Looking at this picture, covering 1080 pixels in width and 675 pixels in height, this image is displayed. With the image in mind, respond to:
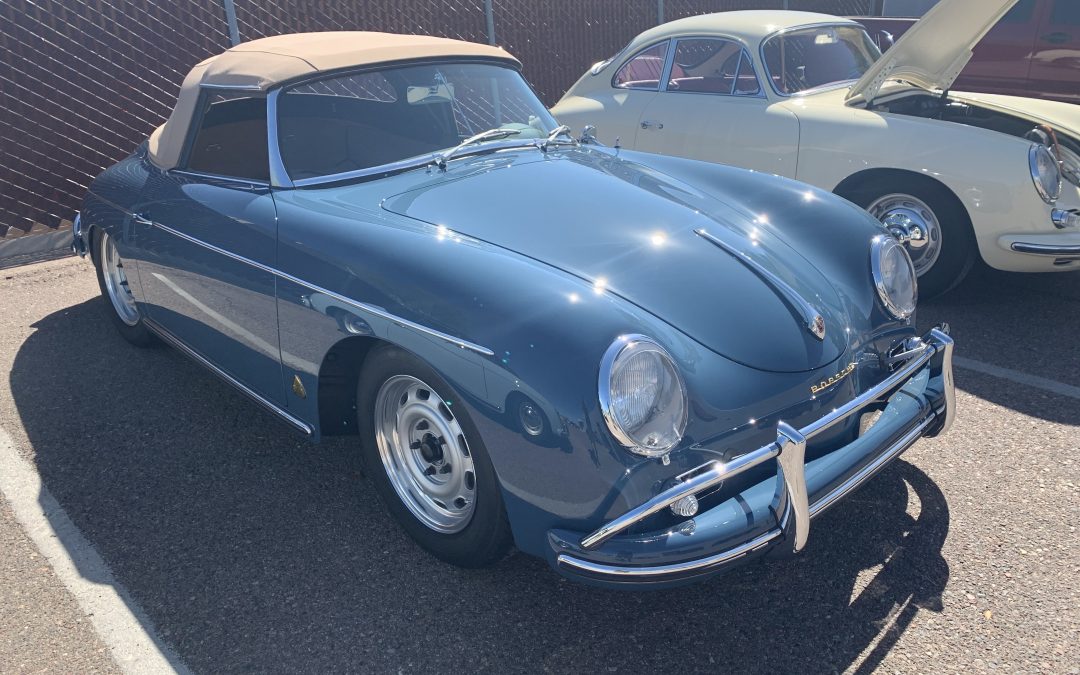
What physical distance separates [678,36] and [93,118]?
4878mm

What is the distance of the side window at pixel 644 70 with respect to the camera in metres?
5.97

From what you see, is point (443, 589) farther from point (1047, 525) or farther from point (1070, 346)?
point (1070, 346)

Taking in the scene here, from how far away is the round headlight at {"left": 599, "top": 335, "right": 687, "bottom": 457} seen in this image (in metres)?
2.12

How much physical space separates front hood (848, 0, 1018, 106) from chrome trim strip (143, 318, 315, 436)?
3822mm

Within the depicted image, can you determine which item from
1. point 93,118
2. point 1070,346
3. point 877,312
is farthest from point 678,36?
point 93,118

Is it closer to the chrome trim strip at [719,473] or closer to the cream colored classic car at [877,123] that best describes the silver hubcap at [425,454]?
the chrome trim strip at [719,473]

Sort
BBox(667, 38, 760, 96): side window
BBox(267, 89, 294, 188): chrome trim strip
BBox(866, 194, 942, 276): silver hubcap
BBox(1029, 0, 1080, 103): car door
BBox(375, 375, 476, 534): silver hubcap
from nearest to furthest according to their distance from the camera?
1. BBox(375, 375, 476, 534): silver hubcap
2. BBox(267, 89, 294, 188): chrome trim strip
3. BBox(866, 194, 942, 276): silver hubcap
4. BBox(667, 38, 760, 96): side window
5. BBox(1029, 0, 1080, 103): car door

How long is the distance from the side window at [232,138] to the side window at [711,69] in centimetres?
322

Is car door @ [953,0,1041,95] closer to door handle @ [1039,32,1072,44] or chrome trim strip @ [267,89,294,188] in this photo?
door handle @ [1039,32,1072,44]

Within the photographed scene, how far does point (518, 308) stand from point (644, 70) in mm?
4293

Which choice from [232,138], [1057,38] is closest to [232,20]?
[232,138]

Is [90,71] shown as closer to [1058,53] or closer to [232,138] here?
[232,138]

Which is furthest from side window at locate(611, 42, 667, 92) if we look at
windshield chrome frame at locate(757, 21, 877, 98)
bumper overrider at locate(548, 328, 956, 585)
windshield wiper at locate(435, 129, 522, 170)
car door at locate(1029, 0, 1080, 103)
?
bumper overrider at locate(548, 328, 956, 585)

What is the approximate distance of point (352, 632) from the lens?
248 cm
